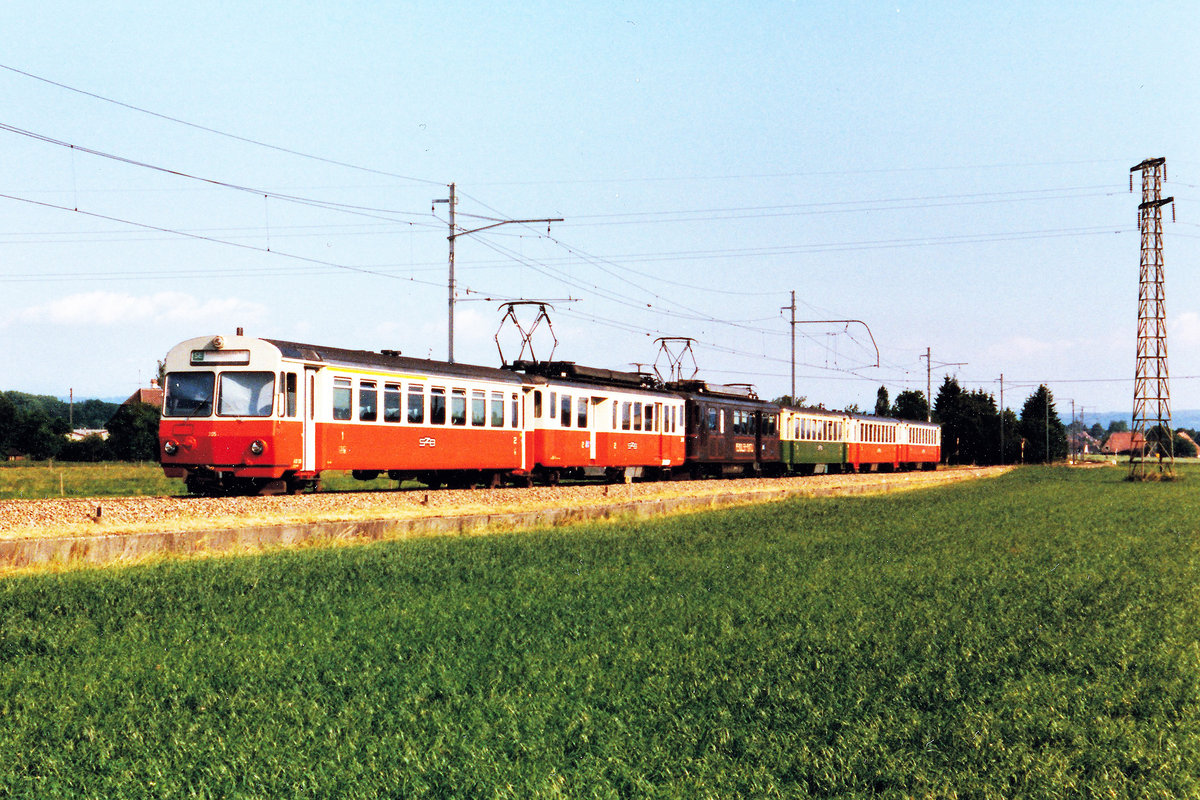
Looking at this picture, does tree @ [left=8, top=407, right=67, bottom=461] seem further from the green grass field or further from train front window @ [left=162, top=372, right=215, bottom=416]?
the green grass field

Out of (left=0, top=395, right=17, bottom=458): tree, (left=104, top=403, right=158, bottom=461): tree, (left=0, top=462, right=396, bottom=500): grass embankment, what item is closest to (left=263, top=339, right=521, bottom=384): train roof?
(left=0, top=462, right=396, bottom=500): grass embankment

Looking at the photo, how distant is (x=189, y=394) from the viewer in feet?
72.2

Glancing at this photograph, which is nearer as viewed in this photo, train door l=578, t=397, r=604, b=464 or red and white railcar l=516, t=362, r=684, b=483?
red and white railcar l=516, t=362, r=684, b=483

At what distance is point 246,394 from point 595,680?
52.7 feet

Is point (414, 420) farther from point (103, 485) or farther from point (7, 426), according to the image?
point (7, 426)

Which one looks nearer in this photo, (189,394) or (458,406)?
(189,394)

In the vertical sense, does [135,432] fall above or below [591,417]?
below

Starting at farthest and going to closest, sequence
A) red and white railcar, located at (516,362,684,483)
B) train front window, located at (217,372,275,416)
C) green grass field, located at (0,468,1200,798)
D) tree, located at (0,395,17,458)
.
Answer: tree, located at (0,395,17,458) → red and white railcar, located at (516,362,684,483) → train front window, located at (217,372,275,416) → green grass field, located at (0,468,1200,798)

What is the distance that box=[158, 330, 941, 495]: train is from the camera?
21.5 metres

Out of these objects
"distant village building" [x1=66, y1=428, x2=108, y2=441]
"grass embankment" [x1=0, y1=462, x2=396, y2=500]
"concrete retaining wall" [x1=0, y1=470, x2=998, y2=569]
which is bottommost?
"grass embankment" [x1=0, y1=462, x2=396, y2=500]

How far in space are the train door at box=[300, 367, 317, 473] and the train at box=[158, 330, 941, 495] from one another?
1.2 inches

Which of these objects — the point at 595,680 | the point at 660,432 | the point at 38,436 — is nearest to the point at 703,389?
the point at 660,432

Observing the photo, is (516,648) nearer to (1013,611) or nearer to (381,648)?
(381,648)

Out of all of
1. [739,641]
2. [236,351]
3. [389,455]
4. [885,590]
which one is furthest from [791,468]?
[739,641]
